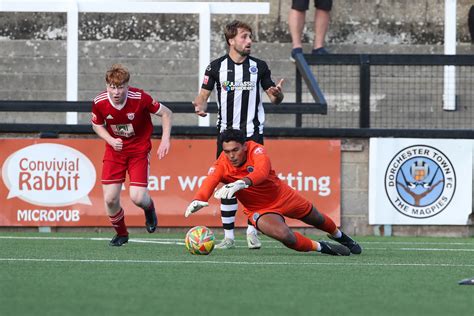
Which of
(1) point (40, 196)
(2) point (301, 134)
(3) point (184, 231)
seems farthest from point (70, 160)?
(2) point (301, 134)

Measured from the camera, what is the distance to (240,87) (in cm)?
1127

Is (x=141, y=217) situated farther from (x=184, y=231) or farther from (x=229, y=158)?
(x=229, y=158)

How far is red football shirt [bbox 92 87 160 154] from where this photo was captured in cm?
1135

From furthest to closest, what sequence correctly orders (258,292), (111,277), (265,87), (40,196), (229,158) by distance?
(40,196) < (265,87) < (229,158) < (111,277) < (258,292)

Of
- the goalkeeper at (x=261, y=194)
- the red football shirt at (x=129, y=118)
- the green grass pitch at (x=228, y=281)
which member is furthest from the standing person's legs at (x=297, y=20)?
the goalkeeper at (x=261, y=194)

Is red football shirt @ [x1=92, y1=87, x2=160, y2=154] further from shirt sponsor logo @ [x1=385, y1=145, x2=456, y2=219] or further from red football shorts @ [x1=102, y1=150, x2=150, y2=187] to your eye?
shirt sponsor logo @ [x1=385, y1=145, x2=456, y2=219]

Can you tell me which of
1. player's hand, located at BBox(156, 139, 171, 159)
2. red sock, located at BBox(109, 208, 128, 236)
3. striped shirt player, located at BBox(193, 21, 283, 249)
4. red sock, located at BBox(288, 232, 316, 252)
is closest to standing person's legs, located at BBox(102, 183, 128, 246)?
red sock, located at BBox(109, 208, 128, 236)

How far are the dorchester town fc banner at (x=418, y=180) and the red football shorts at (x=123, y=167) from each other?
11.0 feet

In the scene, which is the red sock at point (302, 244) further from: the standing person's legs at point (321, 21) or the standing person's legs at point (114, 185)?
the standing person's legs at point (321, 21)

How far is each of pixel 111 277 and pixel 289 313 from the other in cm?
201

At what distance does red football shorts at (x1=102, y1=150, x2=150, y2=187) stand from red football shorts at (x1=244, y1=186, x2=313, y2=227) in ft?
5.01

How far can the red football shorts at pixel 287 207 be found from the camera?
33.6ft

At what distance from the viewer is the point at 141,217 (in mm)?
13984

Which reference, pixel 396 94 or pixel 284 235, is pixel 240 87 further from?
pixel 396 94
